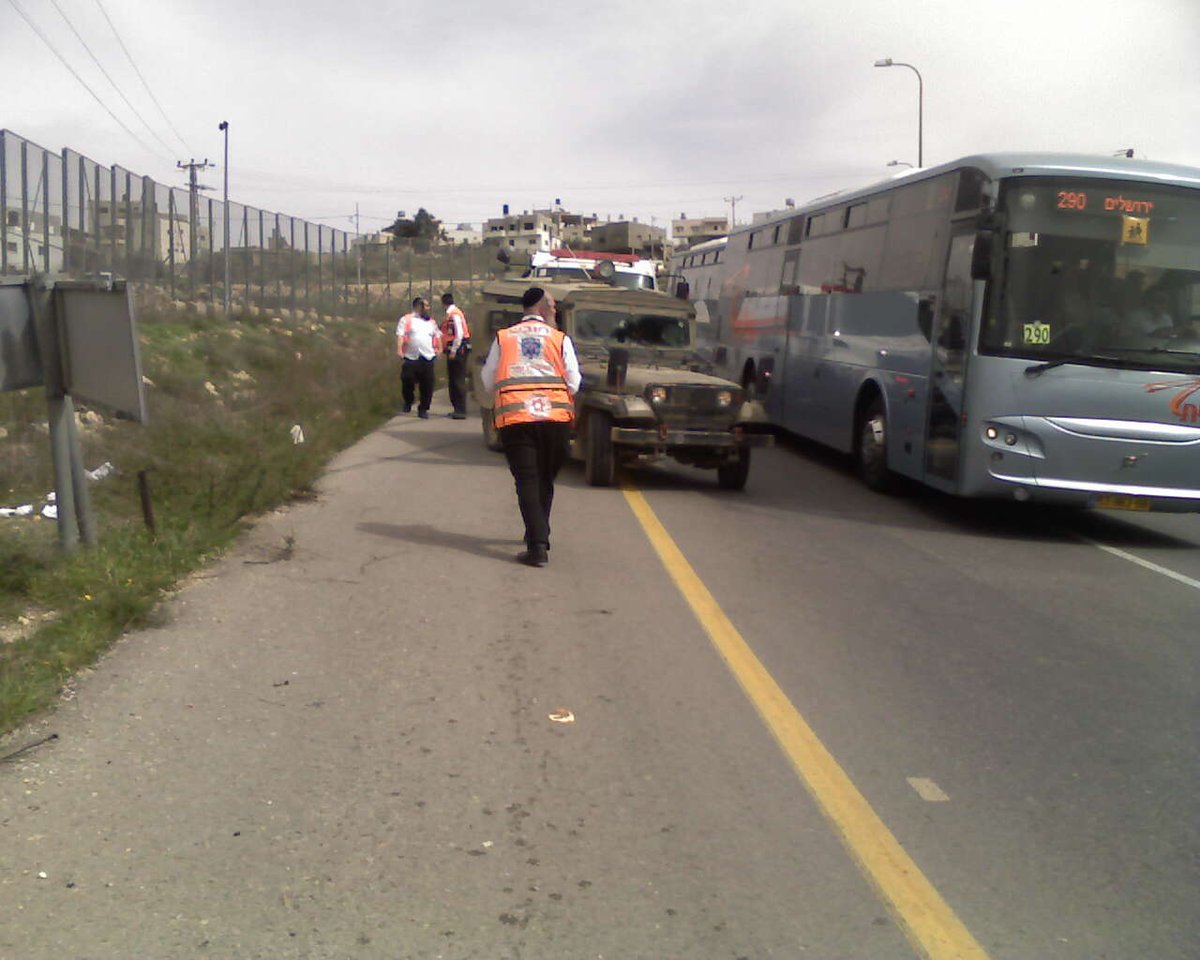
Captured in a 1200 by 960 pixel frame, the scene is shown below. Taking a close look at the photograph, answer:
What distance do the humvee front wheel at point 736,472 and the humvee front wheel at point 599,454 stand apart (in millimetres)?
1182

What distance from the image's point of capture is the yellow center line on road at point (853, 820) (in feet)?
12.9

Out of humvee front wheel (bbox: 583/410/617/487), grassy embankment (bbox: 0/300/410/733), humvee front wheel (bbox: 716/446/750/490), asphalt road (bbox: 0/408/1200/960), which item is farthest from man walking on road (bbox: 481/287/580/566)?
humvee front wheel (bbox: 716/446/750/490)

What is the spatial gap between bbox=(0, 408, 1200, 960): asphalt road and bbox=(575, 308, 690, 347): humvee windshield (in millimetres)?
5243

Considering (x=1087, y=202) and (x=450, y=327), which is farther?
(x=450, y=327)

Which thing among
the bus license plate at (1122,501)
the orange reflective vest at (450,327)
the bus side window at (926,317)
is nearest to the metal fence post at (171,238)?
the orange reflective vest at (450,327)

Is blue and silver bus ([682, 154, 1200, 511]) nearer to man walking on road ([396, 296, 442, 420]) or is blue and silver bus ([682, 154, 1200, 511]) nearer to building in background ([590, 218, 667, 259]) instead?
man walking on road ([396, 296, 442, 420])

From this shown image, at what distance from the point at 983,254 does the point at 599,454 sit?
4.11 meters

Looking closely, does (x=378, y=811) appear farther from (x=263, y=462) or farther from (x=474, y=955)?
(x=263, y=462)

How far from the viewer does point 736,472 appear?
1321 cm

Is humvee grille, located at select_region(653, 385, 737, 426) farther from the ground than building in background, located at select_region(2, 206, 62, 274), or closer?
closer

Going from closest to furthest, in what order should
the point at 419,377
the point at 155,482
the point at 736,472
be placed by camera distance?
the point at 155,482, the point at 736,472, the point at 419,377

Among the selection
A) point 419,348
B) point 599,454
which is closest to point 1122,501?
point 599,454

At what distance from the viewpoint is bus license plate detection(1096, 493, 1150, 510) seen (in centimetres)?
1102

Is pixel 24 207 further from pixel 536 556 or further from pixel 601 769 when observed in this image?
pixel 601 769
